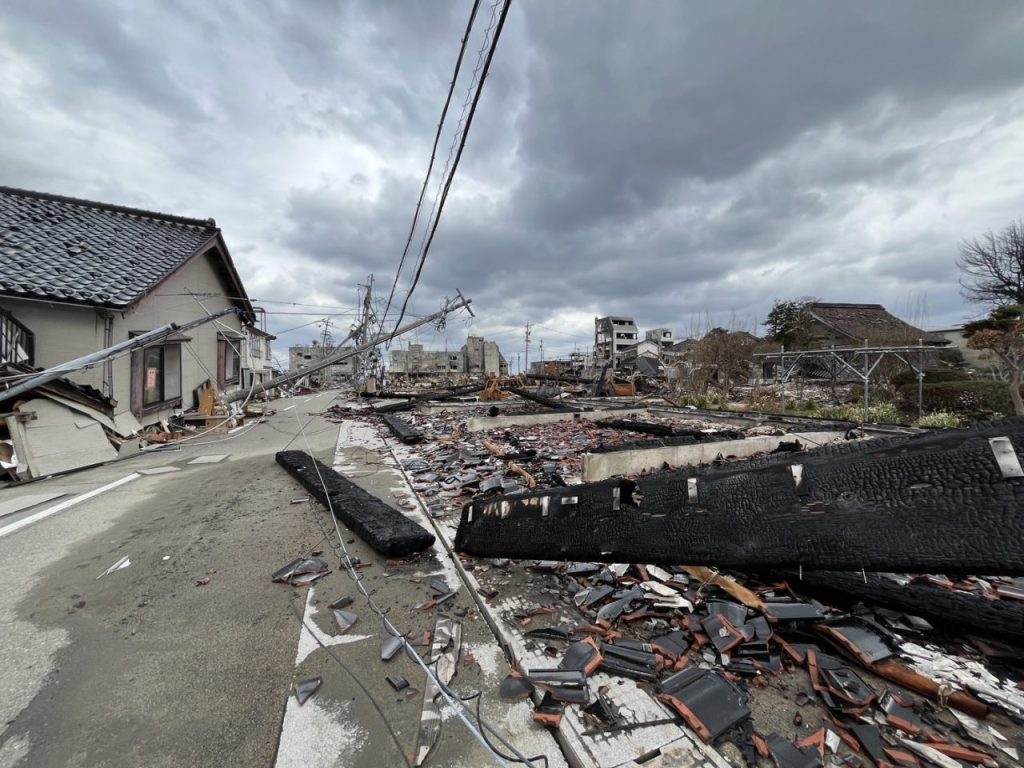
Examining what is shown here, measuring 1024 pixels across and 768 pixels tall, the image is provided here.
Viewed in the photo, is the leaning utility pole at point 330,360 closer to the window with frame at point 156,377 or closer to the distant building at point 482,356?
the window with frame at point 156,377

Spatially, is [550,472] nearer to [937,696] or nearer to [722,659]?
[722,659]

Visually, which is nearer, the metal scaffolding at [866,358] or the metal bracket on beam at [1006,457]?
the metal bracket on beam at [1006,457]

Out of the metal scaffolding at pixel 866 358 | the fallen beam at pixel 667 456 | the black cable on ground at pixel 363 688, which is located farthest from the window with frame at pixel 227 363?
the metal scaffolding at pixel 866 358

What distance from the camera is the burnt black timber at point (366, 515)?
10.6 feet

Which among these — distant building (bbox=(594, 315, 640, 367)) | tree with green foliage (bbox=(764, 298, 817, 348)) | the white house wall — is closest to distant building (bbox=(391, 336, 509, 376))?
distant building (bbox=(594, 315, 640, 367))

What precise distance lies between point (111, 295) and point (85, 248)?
284 cm

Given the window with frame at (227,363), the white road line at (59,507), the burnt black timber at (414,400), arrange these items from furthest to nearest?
the burnt black timber at (414,400)
the window with frame at (227,363)
the white road line at (59,507)

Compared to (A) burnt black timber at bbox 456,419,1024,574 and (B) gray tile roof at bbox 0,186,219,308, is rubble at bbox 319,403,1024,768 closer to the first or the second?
(A) burnt black timber at bbox 456,419,1024,574

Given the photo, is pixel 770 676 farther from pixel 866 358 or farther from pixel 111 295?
pixel 111 295

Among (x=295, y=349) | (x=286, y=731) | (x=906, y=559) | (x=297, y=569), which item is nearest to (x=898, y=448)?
(x=906, y=559)

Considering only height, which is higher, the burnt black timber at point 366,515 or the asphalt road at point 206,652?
the burnt black timber at point 366,515

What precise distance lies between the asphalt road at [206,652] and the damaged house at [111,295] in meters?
5.03

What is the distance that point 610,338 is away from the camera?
44.7 meters

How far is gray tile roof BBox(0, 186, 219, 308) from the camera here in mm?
7844
